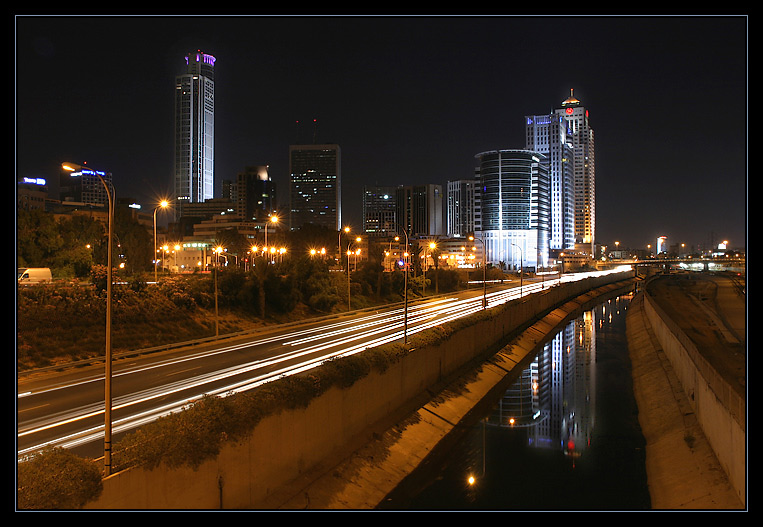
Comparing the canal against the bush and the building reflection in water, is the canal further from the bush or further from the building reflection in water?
the bush

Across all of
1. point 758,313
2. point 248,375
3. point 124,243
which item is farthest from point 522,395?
point 124,243

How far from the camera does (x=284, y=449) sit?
15383 millimetres

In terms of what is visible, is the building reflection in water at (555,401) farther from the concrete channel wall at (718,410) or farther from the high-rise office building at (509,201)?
the high-rise office building at (509,201)

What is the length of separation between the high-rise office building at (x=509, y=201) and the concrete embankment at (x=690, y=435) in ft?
531

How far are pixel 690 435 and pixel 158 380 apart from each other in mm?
22711

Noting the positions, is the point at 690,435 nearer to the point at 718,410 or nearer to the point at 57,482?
the point at 718,410

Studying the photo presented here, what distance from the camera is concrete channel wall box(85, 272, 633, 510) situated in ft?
36.1

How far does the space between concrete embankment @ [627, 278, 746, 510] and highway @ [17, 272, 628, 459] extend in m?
15.6

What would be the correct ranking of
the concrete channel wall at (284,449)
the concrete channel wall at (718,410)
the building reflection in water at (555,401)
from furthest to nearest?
the building reflection in water at (555,401) < the concrete channel wall at (718,410) < the concrete channel wall at (284,449)

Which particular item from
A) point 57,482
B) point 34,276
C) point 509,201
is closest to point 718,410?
point 57,482

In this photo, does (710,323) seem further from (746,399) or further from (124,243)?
(124,243)

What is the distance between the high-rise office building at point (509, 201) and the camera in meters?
192

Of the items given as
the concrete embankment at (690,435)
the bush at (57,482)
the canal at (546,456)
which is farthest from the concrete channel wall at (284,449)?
the concrete embankment at (690,435)

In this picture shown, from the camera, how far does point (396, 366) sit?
2423 cm
